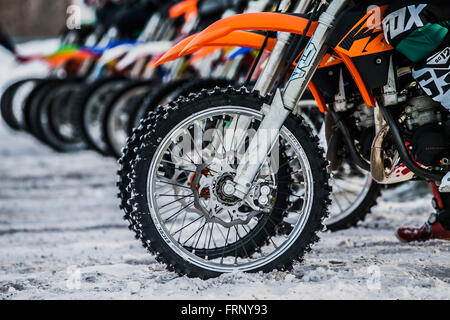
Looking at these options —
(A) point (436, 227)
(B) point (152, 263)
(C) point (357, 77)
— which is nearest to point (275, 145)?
(C) point (357, 77)

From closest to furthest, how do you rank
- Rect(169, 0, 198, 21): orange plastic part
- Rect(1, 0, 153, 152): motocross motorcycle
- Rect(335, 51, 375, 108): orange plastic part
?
Rect(335, 51, 375, 108): orange plastic part, Rect(169, 0, 198, 21): orange plastic part, Rect(1, 0, 153, 152): motocross motorcycle

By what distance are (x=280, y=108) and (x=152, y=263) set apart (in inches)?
37.8

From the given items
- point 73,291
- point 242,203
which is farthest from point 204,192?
point 73,291

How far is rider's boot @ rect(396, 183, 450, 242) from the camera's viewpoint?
296cm

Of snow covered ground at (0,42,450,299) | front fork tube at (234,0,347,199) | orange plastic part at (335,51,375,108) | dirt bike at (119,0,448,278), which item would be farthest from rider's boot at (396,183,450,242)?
front fork tube at (234,0,347,199)

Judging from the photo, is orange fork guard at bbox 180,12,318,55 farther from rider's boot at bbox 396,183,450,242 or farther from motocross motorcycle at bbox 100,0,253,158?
motocross motorcycle at bbox 100,0,253,158

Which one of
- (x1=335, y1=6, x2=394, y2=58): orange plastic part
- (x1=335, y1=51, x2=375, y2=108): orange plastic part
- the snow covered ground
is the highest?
(x1=335, y1=6, x2=394, y2=58): orange plastic part

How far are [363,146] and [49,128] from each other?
19.6 feet

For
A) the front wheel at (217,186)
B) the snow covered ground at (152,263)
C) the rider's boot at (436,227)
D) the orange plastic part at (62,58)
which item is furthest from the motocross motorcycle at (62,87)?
the front wheel at (217,186)

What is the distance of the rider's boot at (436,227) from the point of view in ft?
9.71

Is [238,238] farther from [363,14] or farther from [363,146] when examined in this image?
[363,14]

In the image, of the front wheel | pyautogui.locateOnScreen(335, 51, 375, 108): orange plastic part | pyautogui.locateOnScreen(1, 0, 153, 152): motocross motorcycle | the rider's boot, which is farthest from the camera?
pyautogui.locateOnScreen(1, 0, 153, 152): motocross motorcycle

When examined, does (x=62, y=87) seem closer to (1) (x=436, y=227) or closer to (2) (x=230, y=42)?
(2) (x=230, y=42)

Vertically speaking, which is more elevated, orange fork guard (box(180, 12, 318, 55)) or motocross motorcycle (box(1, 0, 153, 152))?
motocross motorcycle (box(1, 0, 153, 152))
